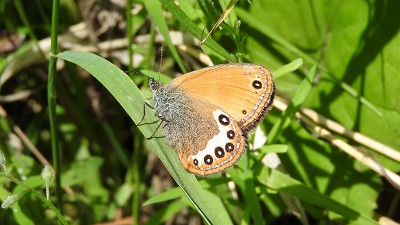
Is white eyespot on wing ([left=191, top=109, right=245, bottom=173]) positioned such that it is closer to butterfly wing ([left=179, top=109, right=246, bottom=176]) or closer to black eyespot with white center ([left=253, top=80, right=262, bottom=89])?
butterfly wing ([left=179, top=109, right=246, bottom=176])

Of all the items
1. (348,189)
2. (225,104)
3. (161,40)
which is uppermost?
(161,40)

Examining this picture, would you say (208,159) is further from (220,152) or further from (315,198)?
(315,198)

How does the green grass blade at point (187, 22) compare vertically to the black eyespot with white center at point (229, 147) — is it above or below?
above

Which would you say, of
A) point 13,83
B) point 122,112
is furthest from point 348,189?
point 13,83

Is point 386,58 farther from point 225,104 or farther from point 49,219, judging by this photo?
point 49,219

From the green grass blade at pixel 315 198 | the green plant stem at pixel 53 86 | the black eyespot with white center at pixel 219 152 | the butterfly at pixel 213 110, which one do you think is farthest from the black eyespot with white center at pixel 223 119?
the green plant stem at pixel 53 86

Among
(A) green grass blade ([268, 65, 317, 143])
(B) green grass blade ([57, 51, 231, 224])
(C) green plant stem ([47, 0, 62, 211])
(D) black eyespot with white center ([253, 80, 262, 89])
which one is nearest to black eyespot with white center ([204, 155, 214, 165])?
(B) green grass blade ([57, 51, 231, 224])

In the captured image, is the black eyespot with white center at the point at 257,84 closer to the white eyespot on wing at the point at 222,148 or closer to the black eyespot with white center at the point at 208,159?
the white eyespot on wing at the point at 222,148
